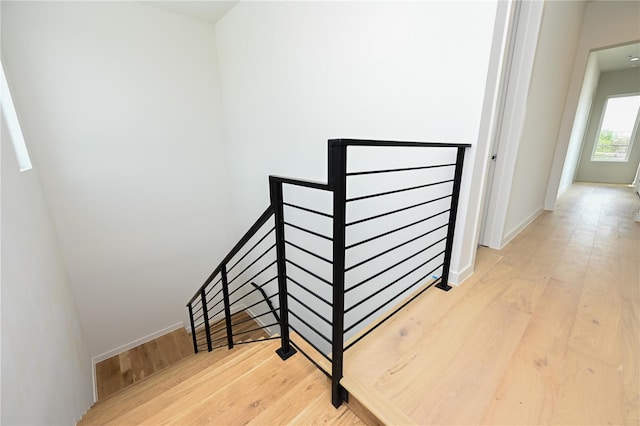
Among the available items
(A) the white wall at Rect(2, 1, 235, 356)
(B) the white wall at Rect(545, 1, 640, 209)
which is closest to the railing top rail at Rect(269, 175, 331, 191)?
(A) the white wall at Rect(2, 1, 235, 356)

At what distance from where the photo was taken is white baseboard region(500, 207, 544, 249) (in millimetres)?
2534

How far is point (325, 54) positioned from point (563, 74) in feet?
8.89

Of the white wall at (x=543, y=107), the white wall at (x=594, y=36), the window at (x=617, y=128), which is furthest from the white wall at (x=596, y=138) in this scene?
the white wall at (x=543, y=107)

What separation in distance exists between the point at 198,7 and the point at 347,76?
7.43ft

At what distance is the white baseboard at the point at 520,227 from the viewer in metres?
2.53

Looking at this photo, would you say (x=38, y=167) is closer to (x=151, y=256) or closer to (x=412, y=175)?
(x=151, y=256)

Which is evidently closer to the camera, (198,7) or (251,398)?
(251,398)

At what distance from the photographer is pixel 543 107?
8.32ft

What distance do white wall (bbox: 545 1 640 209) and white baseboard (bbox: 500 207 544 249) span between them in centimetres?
70

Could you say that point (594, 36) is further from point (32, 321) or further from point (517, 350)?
point (32, 321)

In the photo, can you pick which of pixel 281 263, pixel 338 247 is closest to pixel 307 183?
pixel 338 247

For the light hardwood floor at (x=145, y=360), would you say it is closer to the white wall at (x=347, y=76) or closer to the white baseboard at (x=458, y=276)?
the white wall at (x=347, y=76)

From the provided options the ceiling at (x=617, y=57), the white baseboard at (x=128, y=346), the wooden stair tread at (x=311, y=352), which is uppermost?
the ceiling at (x=617, y=57)

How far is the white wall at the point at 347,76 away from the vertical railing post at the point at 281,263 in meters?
1.12
